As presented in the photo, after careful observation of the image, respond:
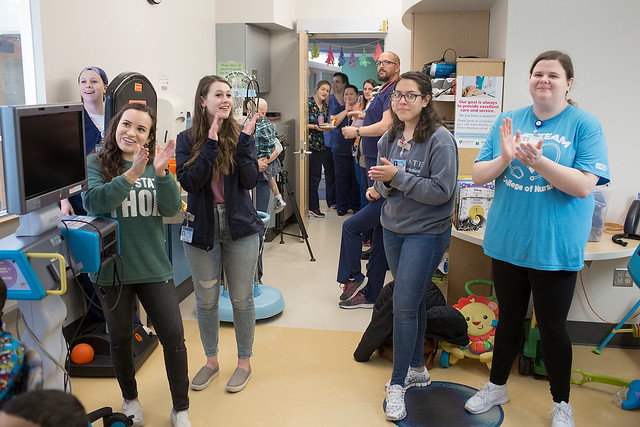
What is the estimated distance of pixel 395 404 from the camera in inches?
109

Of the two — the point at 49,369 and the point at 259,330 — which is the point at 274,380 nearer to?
the point at 259,330

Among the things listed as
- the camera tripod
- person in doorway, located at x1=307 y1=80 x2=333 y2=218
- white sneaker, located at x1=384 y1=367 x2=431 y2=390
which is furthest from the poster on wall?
person in doorway, located at x1=307 y1=80 x2=333 y2=218

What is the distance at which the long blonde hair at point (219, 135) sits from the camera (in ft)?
8.99

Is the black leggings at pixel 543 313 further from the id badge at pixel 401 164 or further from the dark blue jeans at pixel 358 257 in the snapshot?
the dark blue jeans at pixel 358 257

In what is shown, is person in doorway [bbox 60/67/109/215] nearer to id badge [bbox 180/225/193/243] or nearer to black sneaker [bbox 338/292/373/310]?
id badge [bbox 180/225/193/243]

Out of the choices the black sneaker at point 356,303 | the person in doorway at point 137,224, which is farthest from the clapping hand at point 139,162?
the black sneaker at point 356,303

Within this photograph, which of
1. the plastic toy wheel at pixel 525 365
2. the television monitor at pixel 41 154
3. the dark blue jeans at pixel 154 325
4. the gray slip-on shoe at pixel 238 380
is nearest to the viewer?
the television monitor at pixel 41 154

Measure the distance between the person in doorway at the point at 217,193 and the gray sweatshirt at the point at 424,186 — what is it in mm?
648

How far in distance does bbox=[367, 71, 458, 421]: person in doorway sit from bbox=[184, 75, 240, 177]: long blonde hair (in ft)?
2.11

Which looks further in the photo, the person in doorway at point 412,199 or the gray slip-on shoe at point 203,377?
the gray slip-on shoe at point 203,377

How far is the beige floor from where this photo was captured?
9.12ft

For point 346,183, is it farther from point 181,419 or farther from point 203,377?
point 181,419

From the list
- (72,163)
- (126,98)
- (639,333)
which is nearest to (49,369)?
(72,163)

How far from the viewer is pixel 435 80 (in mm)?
4160
